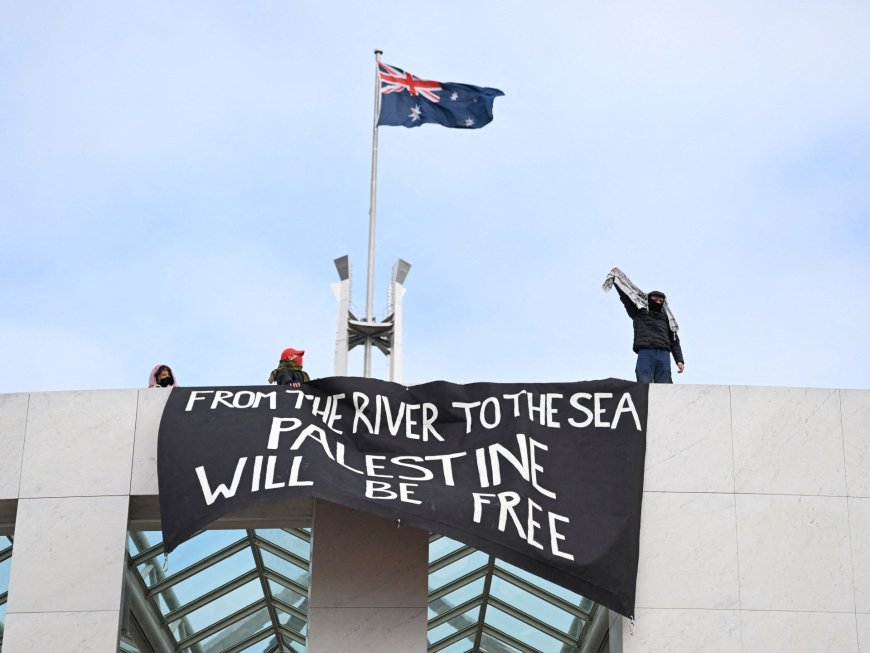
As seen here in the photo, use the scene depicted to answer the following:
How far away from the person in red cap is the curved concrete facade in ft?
4.55

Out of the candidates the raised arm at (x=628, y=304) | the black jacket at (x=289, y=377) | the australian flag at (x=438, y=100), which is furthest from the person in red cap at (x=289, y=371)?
the australian flag at (x=438, y=100)

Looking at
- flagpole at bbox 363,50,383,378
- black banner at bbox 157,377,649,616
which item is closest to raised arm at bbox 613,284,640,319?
black banner at bbox 157,377,649,616

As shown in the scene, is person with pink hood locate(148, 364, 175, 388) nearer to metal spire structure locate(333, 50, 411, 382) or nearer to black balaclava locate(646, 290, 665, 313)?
metal spire structure locate(333, 50, 411, 382)

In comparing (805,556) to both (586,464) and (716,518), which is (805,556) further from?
(586,464)

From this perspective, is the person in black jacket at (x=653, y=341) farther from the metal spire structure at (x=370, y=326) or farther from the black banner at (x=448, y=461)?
the metal spire structure at (x=370, y=326)

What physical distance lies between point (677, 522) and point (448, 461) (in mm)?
2574

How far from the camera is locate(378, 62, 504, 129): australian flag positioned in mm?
22625

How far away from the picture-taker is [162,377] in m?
17.6

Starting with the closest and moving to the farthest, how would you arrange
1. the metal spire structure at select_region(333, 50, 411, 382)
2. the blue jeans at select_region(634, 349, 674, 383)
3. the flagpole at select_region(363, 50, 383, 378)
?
the blue jeans at select_region(634, 349, 674, 383), the metal spire structure at select_region(333, 50, 411, 382), the flagpole at select_region(363, 50, 383, 378)

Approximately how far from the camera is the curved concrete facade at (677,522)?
15.9 meters

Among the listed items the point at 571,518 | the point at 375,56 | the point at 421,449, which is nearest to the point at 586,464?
the point at 571,518

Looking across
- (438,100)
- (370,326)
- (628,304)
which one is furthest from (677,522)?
(438,100)

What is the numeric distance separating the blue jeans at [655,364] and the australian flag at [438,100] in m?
6.32

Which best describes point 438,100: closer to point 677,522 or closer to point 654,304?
point 654,304
